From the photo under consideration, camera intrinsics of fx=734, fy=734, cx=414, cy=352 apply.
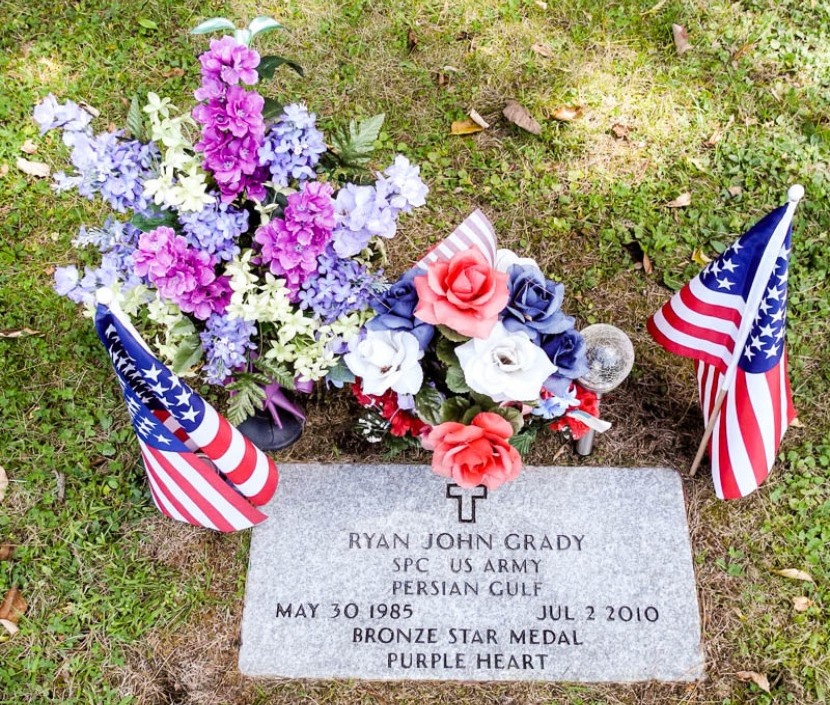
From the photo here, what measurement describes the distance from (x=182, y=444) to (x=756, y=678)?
2.39 metres

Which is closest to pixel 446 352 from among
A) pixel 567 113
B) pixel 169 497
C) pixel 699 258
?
pixel 169 497

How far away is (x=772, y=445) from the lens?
8.80ft

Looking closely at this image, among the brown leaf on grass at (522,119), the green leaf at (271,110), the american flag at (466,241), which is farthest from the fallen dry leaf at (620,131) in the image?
the green leaf at (271,110)

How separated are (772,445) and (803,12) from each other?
2834 mm

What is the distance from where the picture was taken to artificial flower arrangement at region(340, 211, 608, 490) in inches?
87.3

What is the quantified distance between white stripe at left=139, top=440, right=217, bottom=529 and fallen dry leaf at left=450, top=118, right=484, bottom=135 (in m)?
2.32

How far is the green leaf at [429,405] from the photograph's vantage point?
2.54 meters

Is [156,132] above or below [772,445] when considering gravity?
above

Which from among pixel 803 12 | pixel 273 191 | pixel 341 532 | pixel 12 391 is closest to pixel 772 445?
pixel 341 532

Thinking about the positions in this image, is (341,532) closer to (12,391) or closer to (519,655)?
(519,655)

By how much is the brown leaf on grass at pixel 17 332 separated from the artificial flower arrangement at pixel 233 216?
1.51 meters

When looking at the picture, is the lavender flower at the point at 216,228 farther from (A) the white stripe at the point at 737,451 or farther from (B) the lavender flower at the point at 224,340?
(A) the white stripe at the point at 737,451

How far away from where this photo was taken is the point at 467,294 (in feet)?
7.20

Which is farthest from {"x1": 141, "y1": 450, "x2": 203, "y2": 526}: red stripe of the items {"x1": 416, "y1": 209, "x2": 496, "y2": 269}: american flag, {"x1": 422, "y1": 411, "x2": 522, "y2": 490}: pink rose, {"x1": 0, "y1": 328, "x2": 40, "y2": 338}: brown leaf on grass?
{"x1": 0, "y1": 328, "x2": 40, "y2": 338}: brown leaf on grass
